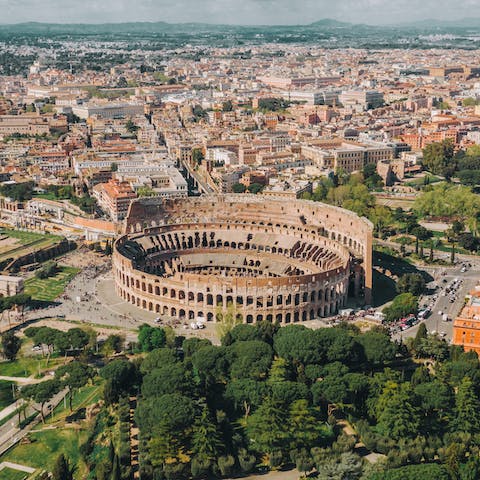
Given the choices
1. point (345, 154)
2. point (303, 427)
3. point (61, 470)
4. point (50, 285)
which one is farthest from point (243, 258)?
point (345, 154)

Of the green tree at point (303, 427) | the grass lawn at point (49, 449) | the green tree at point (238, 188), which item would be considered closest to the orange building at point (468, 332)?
the green tree at point (303, 427)

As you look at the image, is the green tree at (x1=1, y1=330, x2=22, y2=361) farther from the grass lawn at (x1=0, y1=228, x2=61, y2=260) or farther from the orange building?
the orange building

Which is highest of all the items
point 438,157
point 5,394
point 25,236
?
point 438,157

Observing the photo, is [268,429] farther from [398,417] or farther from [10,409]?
[10,409]

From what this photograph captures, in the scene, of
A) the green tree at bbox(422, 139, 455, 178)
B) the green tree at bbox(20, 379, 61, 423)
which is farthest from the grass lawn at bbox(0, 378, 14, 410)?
the green tree at bbox(422, 139, 455, 178)

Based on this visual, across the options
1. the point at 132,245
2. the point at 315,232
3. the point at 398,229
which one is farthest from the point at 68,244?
the point at 398,229

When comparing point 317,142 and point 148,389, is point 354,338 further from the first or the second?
point 317,142

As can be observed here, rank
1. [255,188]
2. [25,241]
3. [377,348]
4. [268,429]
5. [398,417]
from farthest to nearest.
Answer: [255,188] → [25,241] → [377,348] → [398,417] → [268,429]
